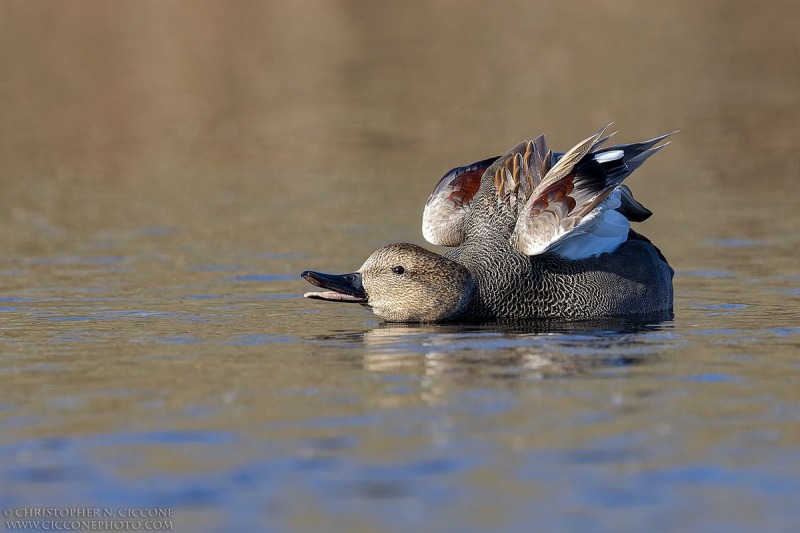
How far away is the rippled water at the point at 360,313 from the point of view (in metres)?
5.56

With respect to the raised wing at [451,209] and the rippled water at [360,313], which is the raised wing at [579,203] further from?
the raised wing at [451,209]

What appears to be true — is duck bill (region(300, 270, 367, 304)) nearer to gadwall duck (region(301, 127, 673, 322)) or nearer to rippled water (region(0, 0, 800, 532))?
gadwall duck (region(301, 127, 673, 322))

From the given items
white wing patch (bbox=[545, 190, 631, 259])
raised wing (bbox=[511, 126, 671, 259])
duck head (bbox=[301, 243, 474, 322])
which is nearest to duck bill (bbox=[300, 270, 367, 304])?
duck head (bbox=[301, 243, 474, 322])

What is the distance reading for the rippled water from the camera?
18.2 ft

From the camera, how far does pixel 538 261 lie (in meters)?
9.63

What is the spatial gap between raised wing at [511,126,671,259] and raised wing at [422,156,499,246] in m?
0.88

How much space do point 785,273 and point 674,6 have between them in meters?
20.9

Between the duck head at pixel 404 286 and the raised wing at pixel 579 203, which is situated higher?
the raised wing at pixel 579 203

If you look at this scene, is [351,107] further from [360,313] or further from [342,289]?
[342,289]

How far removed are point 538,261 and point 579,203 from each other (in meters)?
0.69

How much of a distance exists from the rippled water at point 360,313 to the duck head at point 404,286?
0.22m

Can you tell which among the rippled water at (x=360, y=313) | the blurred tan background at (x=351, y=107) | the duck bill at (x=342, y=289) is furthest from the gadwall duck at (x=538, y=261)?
the blurred tan background at (x=351, y=107)

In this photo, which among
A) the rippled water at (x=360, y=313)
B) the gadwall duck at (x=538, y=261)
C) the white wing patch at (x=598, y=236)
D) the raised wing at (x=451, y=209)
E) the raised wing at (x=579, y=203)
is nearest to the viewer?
the rippled water at (x=360, y=313)

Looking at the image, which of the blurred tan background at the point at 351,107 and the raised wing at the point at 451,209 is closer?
the raised wing at the point at 451,209
